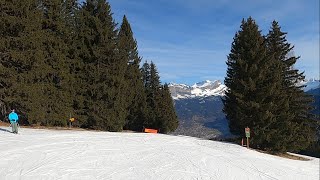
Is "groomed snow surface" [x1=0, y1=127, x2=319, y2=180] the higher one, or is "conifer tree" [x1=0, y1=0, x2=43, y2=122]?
"conifer tree" [x1=0, y1=0, x2=43, y2=122]

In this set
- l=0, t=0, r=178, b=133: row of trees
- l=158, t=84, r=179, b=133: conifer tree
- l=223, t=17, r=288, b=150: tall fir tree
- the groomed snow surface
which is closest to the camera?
the groomed snow surface

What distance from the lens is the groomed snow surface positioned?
15523 millimetres

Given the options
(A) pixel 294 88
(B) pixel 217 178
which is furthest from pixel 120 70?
(B) pixel 217 178

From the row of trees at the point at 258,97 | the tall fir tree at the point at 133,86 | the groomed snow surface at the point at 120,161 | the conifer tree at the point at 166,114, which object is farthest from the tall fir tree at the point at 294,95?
the conifer tree at the point at 166,114

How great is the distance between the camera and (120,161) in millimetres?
18281

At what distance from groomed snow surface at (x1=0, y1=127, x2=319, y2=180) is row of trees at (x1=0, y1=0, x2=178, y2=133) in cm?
573

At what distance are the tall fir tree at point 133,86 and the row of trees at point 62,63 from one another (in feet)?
27.3

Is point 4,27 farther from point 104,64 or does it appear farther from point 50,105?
point 104,64

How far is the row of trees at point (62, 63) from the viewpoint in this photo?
96.3ft

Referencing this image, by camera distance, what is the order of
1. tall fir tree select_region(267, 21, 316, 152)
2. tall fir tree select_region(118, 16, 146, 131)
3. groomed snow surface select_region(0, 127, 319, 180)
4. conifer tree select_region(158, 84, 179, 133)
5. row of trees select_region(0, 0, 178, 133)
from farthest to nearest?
conifer tree select_region(158, 84, 179, 133) → tall fir tree select_region(118, 16, 146, 131) → tall fir tree select_region(267, 21, 316, 152) → row of trees select_region(0, 0, 178, 133) → groomed snow surface select_region(0, 127, 319, 180)

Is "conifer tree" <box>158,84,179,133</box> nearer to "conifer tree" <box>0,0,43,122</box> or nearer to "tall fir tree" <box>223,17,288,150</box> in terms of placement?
"tall fir tree" <box>223,17,288,150</box>

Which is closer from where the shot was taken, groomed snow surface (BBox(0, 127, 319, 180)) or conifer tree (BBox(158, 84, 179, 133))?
groomed snow surface (BBox(0, 127, 319, 180))

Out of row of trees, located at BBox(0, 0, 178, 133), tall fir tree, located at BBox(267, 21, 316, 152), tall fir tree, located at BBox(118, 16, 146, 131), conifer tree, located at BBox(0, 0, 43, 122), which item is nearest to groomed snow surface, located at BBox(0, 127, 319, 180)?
conifer tree, located at BBox(0, 0, 43, 122)

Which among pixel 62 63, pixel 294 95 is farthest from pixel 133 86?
pixel 294 95
